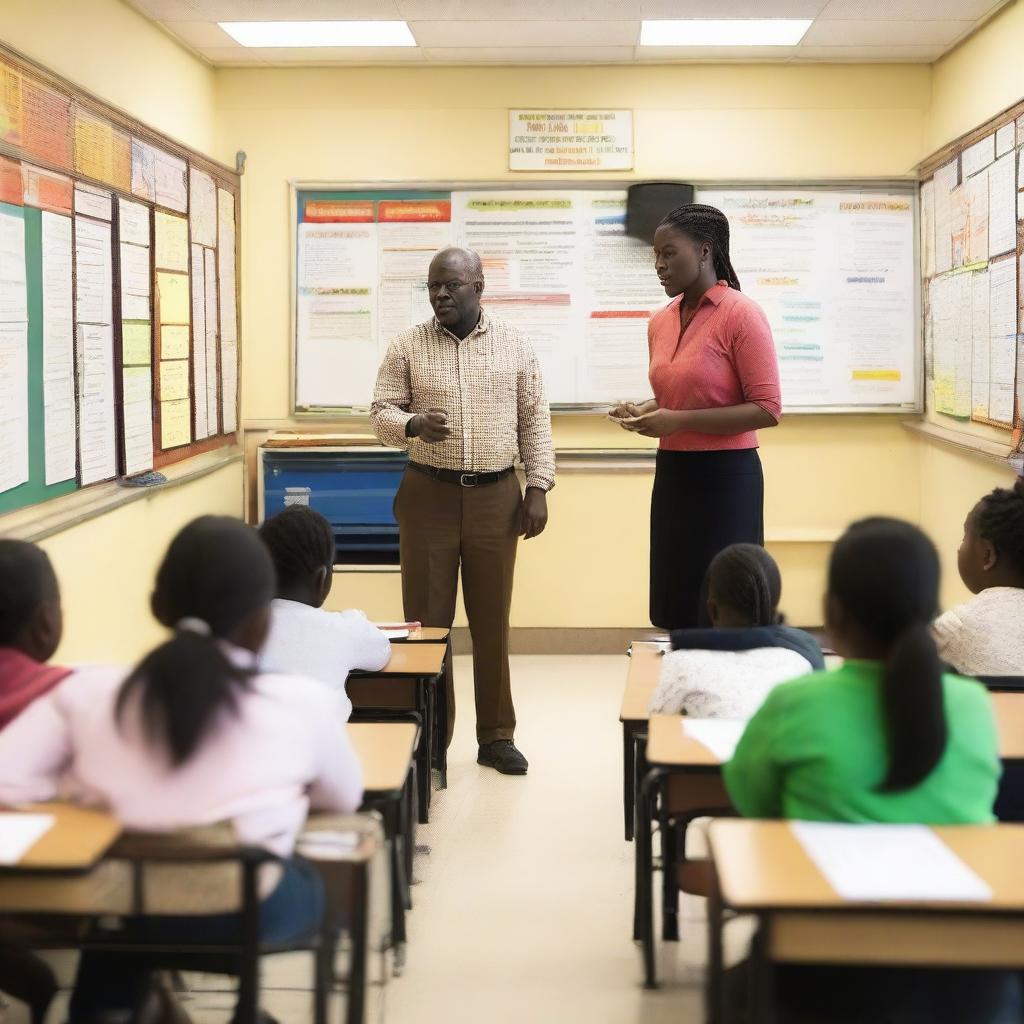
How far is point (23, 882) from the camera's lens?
161 cm

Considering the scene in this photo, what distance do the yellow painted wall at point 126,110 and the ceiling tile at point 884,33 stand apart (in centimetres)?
253

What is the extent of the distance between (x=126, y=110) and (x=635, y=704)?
119 inches

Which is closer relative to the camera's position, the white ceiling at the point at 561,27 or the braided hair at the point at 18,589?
the braided hair at the point at 18,589

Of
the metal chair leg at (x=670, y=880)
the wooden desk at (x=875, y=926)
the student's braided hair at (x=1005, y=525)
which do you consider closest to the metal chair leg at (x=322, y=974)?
the wooden desk at (x=875, y=926)

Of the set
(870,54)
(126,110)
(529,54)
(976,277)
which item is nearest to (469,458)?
(126,110)

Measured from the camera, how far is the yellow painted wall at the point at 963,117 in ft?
15.5

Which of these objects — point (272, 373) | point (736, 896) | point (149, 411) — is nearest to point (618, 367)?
point (272, 373)

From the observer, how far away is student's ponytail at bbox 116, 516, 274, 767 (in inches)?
64.9

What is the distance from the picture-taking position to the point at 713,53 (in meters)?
5.56

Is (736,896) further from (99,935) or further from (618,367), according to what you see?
(618,367)

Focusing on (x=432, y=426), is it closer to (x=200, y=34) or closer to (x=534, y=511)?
(x=534, y=511)

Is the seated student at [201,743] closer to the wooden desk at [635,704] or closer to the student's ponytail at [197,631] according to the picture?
the student's ponytail at [197,631]

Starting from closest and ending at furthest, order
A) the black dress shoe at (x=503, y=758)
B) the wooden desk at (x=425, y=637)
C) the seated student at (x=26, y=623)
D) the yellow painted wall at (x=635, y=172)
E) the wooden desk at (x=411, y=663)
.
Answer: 1. the seated student at (x=26, y=623)
2. the wooden desk at (x=411, y=663)
3. the wooden desk at (x=425, y=637)
4. the black dress shoe at (x=503, y=758)
5. the yellow painted wall at (x=635, y=172)

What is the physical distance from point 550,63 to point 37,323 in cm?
283
